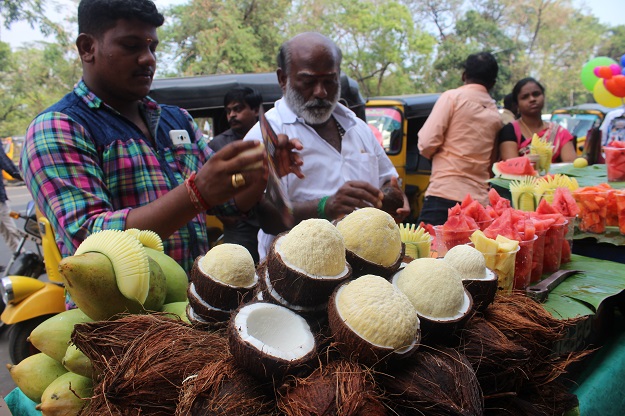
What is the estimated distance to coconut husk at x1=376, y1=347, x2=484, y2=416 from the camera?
3.11 feet

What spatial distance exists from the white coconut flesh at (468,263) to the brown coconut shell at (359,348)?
0.37 metres

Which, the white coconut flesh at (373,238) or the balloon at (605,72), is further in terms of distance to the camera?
the balloon at (605,72)

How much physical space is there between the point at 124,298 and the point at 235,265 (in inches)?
13.1

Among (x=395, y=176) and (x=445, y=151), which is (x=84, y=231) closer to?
(x=395, y=176)

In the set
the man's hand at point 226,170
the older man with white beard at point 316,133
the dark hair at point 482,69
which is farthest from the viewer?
the dark hair at point 482,69

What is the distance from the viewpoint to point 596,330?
2105 millimetres

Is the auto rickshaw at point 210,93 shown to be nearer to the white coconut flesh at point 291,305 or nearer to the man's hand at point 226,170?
the man's hand at point 226,170

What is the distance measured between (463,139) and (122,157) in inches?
122

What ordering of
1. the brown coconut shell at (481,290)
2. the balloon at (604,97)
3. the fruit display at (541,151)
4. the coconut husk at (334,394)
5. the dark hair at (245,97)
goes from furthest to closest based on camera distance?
the balloon at (604,97)
the dark hair at (245,97)
the fruit display at (541,151)
the brown coconut shell at (481,290)
the coconut husk at (334,394)

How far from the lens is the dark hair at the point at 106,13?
72.6 inches

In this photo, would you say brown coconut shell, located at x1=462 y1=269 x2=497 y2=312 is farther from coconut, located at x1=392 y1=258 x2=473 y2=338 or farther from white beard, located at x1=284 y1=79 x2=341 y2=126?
white beard, located at x1=284 y1=79 x2=341 y2=126

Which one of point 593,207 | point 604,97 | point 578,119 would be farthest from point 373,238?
point 578,119

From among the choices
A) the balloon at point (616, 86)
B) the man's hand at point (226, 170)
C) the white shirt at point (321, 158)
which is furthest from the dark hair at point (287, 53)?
the balloon at point (616, 86)

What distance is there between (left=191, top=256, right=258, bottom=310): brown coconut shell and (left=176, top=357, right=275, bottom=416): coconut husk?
0.21 m
